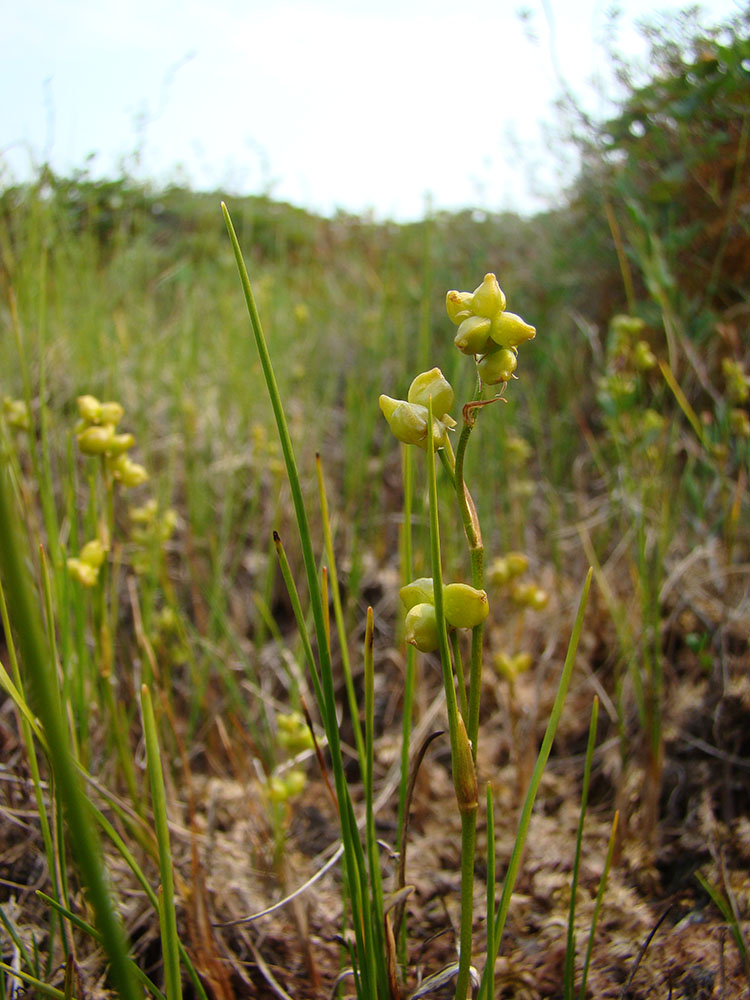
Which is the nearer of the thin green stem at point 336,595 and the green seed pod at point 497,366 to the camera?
the green seed pod at point 497,366

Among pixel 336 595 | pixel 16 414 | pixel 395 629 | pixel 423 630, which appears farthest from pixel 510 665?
pixel 16 414

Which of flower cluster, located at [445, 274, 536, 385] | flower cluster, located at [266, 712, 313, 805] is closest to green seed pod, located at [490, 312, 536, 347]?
flower cluster, located at [445, 274, 536, 385]

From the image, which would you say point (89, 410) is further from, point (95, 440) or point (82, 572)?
point (82, 572)

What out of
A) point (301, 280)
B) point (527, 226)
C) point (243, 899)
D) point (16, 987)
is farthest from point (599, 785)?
point (301, 280)

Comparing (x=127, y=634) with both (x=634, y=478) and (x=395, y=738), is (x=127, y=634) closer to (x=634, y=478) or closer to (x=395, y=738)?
(x=395, y=738)

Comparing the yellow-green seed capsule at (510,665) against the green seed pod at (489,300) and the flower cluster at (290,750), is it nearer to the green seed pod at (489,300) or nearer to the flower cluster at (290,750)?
the flower cluster at (290,750)

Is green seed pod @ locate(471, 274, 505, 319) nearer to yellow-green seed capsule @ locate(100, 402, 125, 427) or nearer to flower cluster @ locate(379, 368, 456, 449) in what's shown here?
flower cluster @ locate(379, 368, 456, 449)

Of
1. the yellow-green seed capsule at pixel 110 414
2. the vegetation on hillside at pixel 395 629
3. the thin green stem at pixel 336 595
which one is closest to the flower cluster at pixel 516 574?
the vegetation on hillside at pixel 395 629
